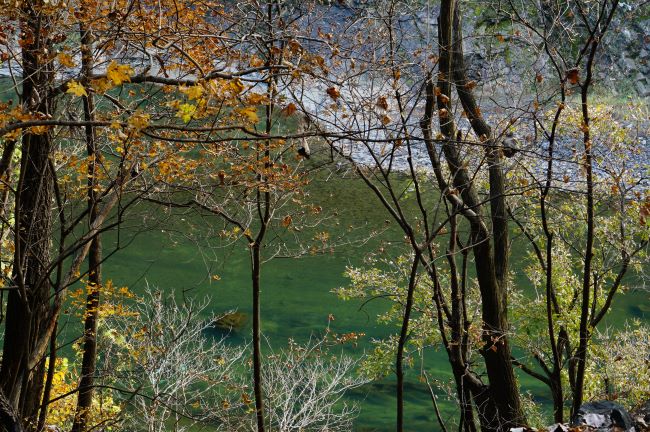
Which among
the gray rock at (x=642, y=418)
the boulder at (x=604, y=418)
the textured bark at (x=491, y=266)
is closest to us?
the boulder at (x=604, y=418)

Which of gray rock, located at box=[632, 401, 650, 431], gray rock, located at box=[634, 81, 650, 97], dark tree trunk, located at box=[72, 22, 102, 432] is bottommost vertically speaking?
gray rock, located at box=[632, 401, 650, 431]

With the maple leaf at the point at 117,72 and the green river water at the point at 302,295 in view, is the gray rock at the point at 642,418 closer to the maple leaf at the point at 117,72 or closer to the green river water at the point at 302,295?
the maple leaf at the point at 117,72

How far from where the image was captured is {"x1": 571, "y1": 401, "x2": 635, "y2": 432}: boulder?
5.49 metres

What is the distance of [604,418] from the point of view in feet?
18.4

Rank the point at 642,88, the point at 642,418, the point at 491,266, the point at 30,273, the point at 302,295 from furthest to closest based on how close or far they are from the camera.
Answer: the point at 642,88, the point at 302,295, the point at 491,266, the point at 30,273, the point at 642,418

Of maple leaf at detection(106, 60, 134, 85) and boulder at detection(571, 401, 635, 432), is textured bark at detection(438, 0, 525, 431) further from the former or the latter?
maple leaf at detection(106, 60, 134, 85)

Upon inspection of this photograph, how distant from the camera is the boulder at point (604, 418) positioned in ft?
18.0

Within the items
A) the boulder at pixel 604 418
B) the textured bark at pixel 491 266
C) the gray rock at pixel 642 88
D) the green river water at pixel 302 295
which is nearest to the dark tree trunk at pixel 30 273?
the textured bark at pixel 491 266

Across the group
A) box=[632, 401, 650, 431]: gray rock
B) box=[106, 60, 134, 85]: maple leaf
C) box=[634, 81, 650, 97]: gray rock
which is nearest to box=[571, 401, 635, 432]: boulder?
box=[632, 401, 650, 431]: gray rock

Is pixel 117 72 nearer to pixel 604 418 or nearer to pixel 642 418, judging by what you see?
pixel 604 418

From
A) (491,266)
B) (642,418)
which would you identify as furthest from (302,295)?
(642,418)

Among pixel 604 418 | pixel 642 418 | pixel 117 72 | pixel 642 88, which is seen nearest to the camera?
pixel 117 72

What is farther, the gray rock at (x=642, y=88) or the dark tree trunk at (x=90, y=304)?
the gray rock at (x=642, y=88)

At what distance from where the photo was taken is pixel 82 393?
8.48 m
